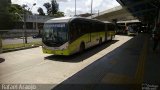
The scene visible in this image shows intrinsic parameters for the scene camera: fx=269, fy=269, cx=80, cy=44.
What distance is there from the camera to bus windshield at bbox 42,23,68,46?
55.3 feet

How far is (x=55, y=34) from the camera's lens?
17.0m

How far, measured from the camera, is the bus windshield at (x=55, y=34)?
1686 cm

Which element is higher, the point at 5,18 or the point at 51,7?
the point at 51,7

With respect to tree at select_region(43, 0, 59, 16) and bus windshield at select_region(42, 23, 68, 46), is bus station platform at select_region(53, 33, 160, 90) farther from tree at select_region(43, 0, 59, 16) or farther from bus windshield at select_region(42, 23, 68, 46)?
tree at select_region(43, 0, 59, 16)

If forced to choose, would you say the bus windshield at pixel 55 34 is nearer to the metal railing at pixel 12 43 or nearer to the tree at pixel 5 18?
the metal railing at pixel 12 43

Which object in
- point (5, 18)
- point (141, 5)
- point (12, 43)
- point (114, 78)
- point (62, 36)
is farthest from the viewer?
point (5, 18)

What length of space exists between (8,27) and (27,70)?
52.2 meters

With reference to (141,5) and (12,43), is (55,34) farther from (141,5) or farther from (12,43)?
(141,5)

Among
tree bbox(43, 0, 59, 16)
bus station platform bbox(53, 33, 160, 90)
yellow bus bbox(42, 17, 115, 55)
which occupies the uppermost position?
tree bbox(43, 0, 59, 16)

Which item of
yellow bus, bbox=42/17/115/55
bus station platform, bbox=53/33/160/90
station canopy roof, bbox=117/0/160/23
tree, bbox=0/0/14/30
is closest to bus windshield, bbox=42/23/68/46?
yellow bus, bbox=42/17/115/55

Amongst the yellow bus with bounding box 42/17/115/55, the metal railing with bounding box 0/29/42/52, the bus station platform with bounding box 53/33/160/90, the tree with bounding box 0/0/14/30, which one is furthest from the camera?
the tree with bounding box 0/0/14/30

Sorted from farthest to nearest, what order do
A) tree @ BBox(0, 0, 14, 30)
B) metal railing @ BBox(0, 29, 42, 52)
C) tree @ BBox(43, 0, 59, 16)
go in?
tree @ BBox(43, 0, 59, 16) → tree @ BBox(0, 0, 14, 30) → metal railing @ BBox(0, 29, 42, 52)

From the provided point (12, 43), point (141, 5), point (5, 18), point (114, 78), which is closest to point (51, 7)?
point (5, 18)

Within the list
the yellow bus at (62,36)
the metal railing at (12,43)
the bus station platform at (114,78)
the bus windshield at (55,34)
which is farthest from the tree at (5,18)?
the bus station platform at (114,78)
